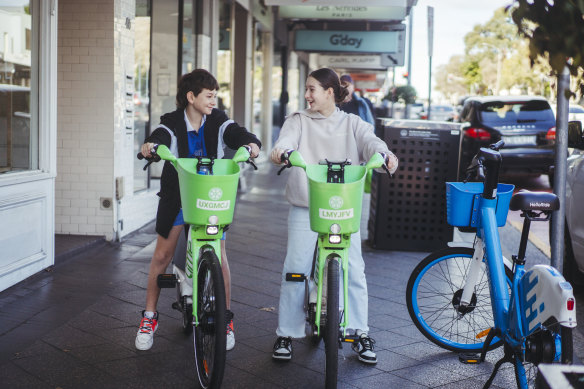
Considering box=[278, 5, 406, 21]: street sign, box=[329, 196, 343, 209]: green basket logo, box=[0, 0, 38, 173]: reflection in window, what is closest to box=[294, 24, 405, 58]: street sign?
box=[278, 5, 406, 21]: street sign

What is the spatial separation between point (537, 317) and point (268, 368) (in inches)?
63.5

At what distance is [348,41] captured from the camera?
57.6 ft

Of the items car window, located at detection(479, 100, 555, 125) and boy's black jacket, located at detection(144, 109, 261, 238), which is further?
car window, located at detection(479, 100, 555, 125)

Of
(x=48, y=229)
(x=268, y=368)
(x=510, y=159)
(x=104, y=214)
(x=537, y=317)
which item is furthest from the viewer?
(x=510, y=159)

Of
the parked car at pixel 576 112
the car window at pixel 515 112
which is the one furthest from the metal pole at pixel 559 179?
the parked car at pixel 576 112

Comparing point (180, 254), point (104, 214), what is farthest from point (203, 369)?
point (104, 214)

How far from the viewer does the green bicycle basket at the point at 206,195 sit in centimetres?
362

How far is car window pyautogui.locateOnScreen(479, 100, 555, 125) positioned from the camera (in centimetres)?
1495

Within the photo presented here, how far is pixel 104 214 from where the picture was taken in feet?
25.4

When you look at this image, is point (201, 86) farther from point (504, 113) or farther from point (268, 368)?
point (504, 113)

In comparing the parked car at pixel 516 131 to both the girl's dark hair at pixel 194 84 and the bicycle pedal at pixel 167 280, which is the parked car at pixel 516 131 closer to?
the girl's dark hair at pixel 194 84

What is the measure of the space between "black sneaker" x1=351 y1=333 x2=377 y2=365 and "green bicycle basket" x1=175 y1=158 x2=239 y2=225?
127 cm

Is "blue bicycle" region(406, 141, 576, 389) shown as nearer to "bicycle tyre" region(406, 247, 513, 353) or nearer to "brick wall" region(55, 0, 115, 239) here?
"bicycle tyre" region(406, 247, 513, 353)

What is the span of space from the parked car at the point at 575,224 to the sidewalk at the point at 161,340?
56.6 inches
